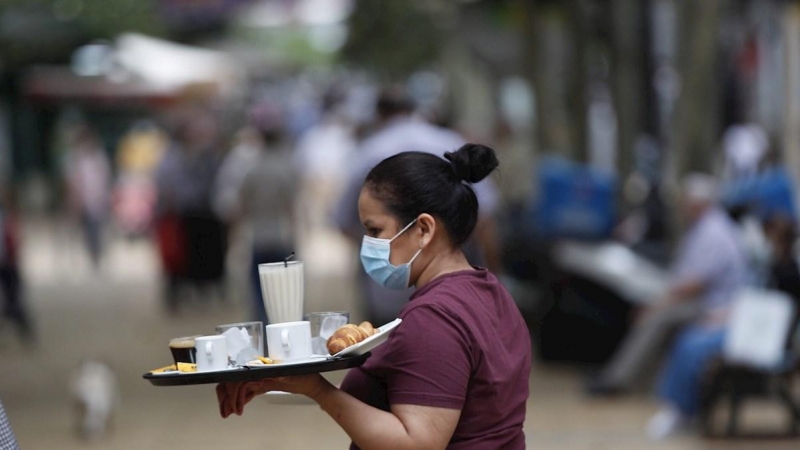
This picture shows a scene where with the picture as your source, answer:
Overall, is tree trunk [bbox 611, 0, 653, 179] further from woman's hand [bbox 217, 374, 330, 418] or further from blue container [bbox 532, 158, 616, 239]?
woman's hand [bbox 217, 374, 330, 418]

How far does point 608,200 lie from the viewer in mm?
13172

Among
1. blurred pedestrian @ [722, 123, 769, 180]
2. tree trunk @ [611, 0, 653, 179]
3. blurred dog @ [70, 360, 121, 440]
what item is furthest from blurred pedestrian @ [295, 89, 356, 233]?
blurred dog @ [70, 360, 121, 440]

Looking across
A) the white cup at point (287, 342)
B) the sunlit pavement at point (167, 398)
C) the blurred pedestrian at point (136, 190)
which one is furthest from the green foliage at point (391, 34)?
the white cup at point (287, 342)

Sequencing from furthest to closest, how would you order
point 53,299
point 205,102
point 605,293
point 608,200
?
point 205,102
point 53,299
point 608,200
point 605,293

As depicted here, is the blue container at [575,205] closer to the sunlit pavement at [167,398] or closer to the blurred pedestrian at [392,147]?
the sunlit pavement at [167,398]

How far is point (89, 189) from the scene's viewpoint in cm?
2050

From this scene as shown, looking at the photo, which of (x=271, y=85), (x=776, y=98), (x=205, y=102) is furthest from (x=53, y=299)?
(x=271, y=85)

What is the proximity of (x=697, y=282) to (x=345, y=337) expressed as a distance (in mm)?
6818

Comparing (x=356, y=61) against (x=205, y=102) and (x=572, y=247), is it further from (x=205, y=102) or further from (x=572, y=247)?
(x=572, y=247)

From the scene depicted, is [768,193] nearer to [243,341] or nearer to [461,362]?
[461,362]

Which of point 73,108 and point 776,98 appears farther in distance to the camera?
point 73,108

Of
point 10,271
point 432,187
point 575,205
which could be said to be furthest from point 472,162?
point 10,271

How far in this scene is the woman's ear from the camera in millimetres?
3143

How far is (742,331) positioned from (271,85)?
205 ft
